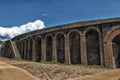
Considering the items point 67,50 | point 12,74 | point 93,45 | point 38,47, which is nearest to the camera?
point 12,74

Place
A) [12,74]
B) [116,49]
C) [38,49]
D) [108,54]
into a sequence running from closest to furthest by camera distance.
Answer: [12,74] → [108,54] → [116,49] → [38,49]

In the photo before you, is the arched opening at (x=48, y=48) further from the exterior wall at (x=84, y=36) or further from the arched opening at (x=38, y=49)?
the arched opening at (x=38, y=49)

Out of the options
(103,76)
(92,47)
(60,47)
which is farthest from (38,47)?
(103,76)

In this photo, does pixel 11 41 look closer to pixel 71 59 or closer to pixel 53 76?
pixel 71 59

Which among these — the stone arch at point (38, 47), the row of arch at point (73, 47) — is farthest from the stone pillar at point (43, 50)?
the stone arch at point (38, 47)

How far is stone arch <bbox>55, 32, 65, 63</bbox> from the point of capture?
24.9 meters

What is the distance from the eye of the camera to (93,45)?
2245cm

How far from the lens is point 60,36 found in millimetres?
25328

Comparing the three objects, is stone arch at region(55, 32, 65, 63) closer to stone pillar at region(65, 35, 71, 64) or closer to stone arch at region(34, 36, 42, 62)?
stone pillar at region(65, 35, 71, 64)

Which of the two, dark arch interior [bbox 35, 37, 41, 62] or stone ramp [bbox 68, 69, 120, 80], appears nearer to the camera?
stone ramp [bbox 68, 69, 120, 80]

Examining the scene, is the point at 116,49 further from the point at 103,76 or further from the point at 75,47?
the point at 103,76

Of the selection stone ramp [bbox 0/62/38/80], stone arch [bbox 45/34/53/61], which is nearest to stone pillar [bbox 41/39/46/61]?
stone arch [bbox 45/34/53/61]

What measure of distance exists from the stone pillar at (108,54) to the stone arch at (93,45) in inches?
50.9

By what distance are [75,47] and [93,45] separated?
2588 mm
